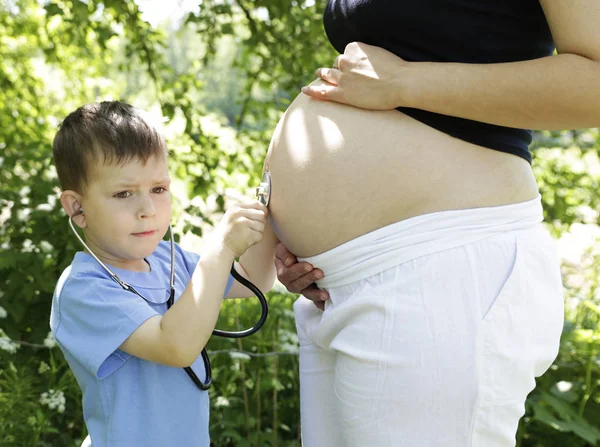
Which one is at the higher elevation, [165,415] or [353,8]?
[353,8]

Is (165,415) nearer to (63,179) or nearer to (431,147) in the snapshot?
(63,179)

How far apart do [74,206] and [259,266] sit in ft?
1.65

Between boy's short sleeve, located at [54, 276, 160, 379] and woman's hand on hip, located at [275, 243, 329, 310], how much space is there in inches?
12.1

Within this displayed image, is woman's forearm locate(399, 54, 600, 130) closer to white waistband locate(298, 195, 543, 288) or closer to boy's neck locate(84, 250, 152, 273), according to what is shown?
white waistband locate(298, 195, 543, 288)

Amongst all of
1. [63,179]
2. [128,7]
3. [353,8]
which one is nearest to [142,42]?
[128,7]

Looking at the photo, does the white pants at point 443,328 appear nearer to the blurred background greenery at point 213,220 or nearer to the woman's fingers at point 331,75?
the woman's fingers at point 331,75

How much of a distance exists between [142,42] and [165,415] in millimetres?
2906

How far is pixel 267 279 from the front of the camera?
Answer: 204 cm

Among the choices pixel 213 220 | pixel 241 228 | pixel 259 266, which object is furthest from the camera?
pixel 213 220

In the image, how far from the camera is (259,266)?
6.57ft

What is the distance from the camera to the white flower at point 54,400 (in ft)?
8.62

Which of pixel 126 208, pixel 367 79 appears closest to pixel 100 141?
pixel 126 208

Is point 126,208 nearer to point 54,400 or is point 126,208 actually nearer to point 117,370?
point 117,370

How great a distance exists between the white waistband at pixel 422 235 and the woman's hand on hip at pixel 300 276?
13 centimetres
